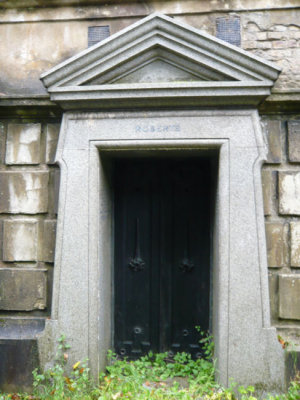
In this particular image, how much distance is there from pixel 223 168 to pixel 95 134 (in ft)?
4.34

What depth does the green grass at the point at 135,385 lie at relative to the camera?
3479mm

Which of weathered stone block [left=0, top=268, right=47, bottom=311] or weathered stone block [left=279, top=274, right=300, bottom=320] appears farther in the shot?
weathered stone block [left=0, top=268, right=47, bottom=311]

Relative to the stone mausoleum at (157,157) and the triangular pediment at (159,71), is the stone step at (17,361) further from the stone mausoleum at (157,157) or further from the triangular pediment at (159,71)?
the triangular pediment at (159,71)

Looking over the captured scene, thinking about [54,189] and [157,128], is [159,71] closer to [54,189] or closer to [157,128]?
[157,128]

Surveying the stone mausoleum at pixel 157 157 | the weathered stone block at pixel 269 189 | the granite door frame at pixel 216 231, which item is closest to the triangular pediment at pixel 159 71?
the stone mausoleum at pixel 157 157

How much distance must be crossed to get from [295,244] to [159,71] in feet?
7.37

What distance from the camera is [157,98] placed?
3.62 meters

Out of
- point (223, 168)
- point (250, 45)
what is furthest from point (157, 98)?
point (250, 45)

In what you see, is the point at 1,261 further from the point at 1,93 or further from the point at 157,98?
the point at 157,98

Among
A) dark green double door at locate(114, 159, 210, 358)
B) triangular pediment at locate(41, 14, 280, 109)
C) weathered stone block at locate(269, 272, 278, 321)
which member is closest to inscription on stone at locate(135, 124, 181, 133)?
triangular pediment at locate(41, 14, 280, 109)

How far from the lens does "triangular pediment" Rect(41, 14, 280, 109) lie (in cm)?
352

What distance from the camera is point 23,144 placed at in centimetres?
405

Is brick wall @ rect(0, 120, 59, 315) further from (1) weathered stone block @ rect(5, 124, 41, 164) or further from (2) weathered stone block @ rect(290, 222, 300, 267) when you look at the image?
(2) weathered stone block @ rect(290, 222, 300, 267)

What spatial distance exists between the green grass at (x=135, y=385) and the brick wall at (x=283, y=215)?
74cm
